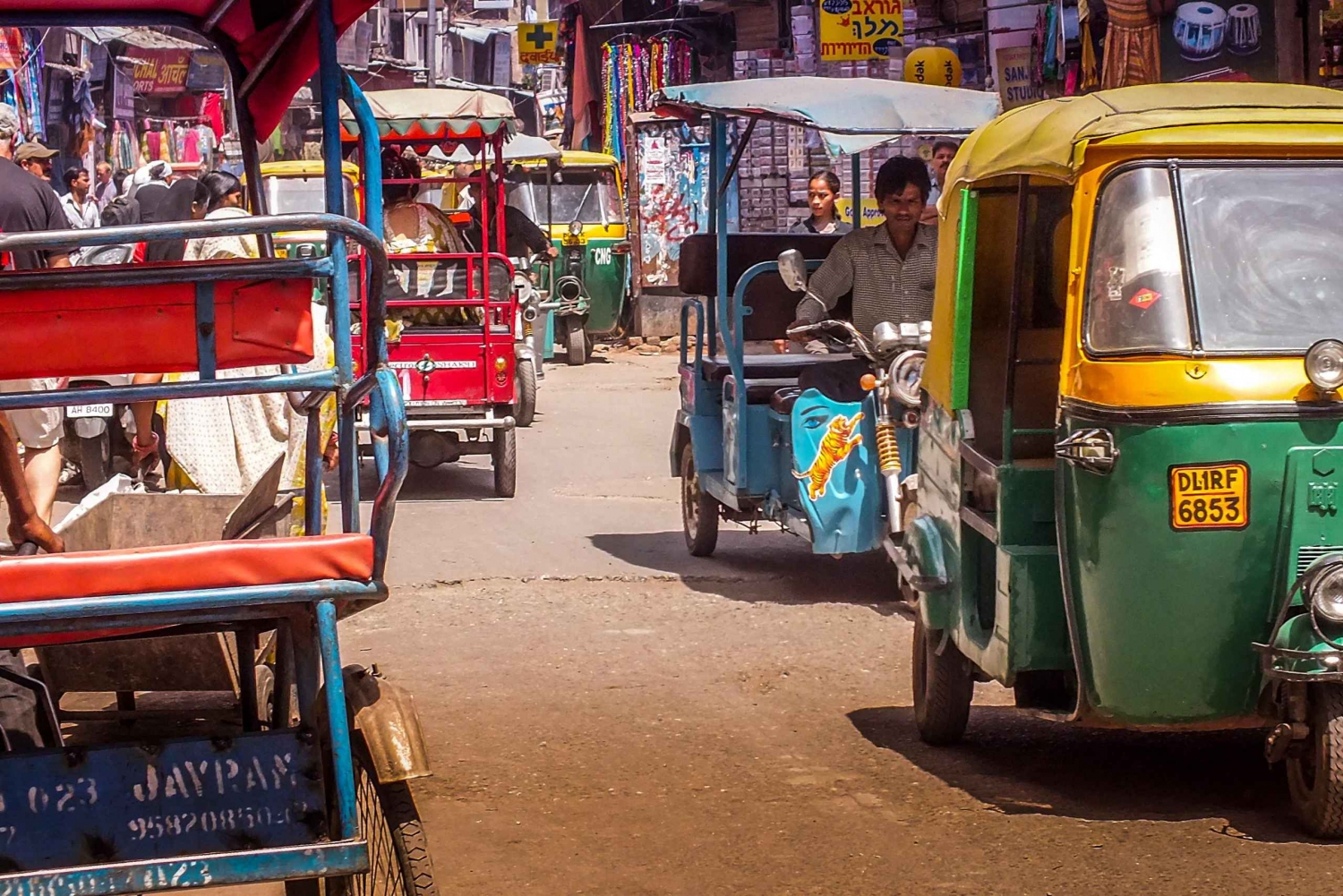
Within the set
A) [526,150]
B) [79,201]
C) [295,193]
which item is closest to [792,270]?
[295,193]

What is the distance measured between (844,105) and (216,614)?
5.81 m

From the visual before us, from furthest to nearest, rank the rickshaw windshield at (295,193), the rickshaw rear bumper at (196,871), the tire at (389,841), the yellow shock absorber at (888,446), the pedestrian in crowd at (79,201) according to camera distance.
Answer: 1. the pedestrian in crowd at (79,201)
2. the rickshaw windshield at (295,193)
3. the yellow shock absorber at (888,446)
4. the tire at (389,841)
5. the rickshaw rear bumper at (196,871)

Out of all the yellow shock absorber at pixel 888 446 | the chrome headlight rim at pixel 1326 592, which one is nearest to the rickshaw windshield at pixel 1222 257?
the chrome headlight rim at pixel 1326 592

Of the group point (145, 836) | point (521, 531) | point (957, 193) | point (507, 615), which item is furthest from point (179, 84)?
point (145, 836)

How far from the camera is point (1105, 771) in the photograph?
5418mm

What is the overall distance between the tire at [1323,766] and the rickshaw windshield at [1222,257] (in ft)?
2.90

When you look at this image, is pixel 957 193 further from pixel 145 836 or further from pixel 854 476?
pixel 145 836

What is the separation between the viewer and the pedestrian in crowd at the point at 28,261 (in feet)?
25.1

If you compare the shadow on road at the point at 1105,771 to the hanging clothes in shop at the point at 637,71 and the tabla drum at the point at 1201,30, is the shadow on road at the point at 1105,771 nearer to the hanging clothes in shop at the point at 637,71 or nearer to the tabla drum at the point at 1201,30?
the tabla drum at the point at 1201,30

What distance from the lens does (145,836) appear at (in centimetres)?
328

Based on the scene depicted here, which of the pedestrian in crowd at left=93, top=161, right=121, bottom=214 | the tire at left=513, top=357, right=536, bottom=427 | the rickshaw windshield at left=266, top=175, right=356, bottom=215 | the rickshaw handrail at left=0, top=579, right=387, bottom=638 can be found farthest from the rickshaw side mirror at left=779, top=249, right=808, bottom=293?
the pedestrian in crowd at left=93, top=161, right=121, bottom=214

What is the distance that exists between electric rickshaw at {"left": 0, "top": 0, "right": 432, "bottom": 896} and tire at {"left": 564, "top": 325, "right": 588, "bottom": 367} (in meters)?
17.0

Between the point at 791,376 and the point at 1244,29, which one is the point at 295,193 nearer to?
the point at 791,376

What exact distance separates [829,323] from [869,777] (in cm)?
270
